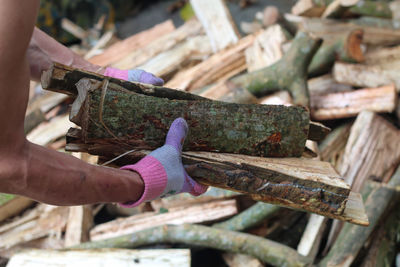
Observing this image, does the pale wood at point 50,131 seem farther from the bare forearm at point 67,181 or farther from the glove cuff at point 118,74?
the bare forearm at point 67,181

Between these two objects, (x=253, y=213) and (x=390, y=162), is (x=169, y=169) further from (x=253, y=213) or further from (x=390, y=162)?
(x=390, y=162)

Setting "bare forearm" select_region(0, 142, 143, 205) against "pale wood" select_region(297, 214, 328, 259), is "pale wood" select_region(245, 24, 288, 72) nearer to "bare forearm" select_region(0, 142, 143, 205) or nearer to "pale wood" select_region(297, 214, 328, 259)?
"pale wood" select_region(297, 214, 328, 259)

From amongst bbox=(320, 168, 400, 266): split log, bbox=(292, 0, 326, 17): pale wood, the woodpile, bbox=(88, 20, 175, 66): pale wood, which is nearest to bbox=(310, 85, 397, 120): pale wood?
the woodpile

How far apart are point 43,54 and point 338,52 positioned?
287 cm

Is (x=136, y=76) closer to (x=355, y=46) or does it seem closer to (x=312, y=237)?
(x=312, y=237)

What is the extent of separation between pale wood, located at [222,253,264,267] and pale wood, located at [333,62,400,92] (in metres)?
1.96

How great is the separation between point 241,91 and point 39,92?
10.2 feet

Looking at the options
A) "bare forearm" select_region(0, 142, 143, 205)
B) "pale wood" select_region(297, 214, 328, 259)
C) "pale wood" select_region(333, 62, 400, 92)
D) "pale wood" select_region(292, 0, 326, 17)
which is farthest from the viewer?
"pale wood" select_region(292, 0, 326, 17)

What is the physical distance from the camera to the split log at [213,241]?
2.83 m

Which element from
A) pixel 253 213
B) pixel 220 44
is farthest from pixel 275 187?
pixel 220 44

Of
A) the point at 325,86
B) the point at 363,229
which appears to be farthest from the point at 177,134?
the point at 325,86

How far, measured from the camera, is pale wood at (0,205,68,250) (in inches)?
139

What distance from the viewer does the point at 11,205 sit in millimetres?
3602

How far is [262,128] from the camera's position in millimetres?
1943
